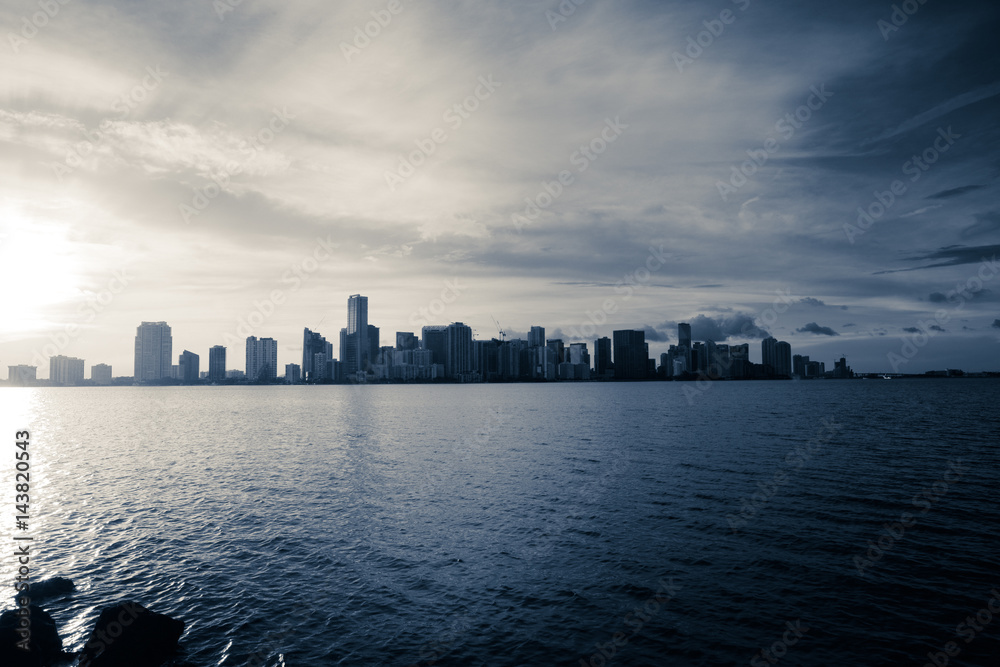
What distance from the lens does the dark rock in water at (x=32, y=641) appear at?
21.7 metres

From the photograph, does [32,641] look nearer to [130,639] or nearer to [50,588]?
[130,639]

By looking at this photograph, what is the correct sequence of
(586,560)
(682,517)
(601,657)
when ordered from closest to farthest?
1. (601,657)
2. (586,560)
3. (682,517)

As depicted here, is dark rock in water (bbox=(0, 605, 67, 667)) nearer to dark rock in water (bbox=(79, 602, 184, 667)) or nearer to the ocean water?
dark rock in water (bbox=(79, 602, 184, 667))

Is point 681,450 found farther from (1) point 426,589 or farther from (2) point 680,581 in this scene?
(1) point 426,589

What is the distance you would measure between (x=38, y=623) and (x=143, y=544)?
1559 cm

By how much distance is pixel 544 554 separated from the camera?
34406 mm

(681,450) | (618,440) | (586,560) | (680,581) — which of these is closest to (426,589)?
(586,560)

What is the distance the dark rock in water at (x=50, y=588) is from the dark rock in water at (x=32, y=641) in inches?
228

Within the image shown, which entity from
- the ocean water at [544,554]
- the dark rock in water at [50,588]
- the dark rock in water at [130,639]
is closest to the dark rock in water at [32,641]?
the dark rock in water at [130,639]

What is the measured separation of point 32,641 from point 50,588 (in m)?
9.02

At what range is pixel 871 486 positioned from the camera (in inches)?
1991

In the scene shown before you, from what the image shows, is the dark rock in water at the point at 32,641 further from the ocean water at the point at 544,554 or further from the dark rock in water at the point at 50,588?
the dark rock in water at the point at 50,588

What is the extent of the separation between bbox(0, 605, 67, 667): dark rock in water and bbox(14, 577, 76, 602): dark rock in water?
228 inches

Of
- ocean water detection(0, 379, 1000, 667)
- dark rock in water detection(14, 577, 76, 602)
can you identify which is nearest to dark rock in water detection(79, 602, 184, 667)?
ocean water detection(0, 379, 1000, 667)
